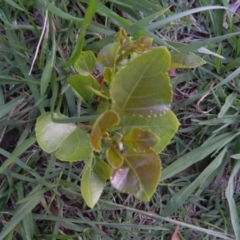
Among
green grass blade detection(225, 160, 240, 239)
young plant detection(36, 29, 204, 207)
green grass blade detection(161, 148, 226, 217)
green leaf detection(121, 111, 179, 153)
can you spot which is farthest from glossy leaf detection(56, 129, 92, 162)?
green grass blade detection(225, 160, 240, 239)

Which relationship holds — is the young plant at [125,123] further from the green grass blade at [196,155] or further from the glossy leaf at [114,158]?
the green grass blade at [196,155]

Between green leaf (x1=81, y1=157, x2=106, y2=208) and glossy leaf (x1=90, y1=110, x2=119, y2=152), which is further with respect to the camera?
green leaf (x1=81, y1=157, x2=106, y2=208)

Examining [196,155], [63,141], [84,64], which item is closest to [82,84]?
[84,64]

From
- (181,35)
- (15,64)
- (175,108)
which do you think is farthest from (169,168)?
(15,64)

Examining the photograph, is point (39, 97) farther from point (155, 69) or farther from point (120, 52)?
point (155, 69)

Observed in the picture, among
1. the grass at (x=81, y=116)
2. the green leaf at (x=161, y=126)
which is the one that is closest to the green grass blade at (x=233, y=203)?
the grass at (x=81, y=116)

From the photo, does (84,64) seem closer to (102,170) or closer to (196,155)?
(102,170)

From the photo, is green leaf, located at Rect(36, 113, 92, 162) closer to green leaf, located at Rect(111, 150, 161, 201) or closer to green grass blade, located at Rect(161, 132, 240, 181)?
green leaf, located at Rect(111, 150, 161, 201)
